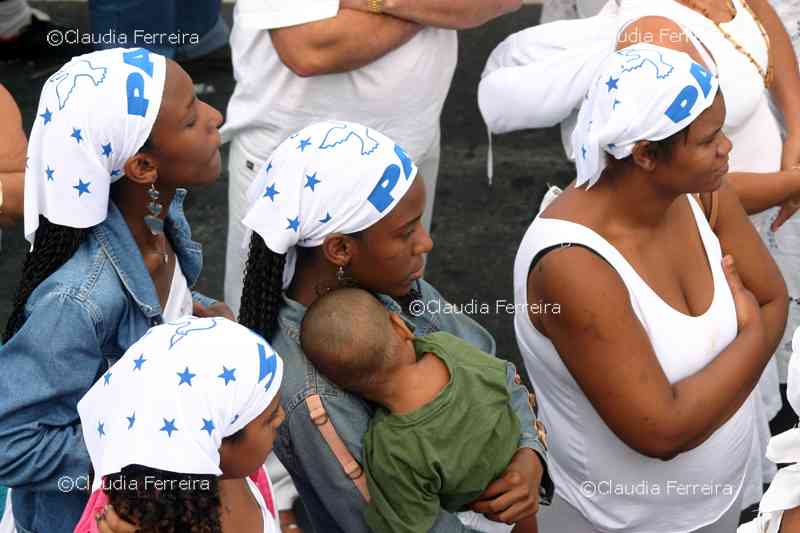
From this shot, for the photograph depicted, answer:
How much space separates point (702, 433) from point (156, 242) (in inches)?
55.2

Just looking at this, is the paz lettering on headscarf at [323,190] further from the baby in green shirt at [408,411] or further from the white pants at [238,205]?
the white pants at [238,205]

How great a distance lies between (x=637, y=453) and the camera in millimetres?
3043

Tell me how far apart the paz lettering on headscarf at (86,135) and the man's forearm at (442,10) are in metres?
1.12

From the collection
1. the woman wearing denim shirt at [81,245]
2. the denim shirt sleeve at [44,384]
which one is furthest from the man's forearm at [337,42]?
the denim shirt sleeve at [44,384]

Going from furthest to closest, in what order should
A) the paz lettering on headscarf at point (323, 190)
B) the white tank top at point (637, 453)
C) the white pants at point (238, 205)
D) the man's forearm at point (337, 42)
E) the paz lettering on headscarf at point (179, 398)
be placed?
the white pants at point (238, 205)
the man's forearm at point (337, 42)
the white tank top at point (637, 453)
the paz lettering on headscarf at point (323, 190)
the paz lettering on headscarf at point (179, 398)

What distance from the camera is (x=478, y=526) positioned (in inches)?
114

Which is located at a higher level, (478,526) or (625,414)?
(625,414)

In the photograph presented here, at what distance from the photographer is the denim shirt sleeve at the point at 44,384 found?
256 cm

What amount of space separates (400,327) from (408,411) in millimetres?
207

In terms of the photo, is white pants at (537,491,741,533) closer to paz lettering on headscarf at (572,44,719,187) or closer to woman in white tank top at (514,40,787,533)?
woman in white tank top at (514,40,787,533)

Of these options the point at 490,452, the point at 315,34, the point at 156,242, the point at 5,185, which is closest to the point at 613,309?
the point at 490,452

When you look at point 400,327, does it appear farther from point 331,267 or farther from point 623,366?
point 623,366

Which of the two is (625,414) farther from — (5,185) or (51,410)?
(5,185)

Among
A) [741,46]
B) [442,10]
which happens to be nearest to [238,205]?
[442,10]
